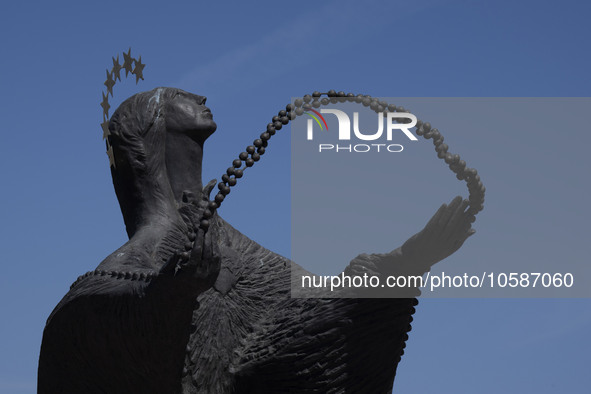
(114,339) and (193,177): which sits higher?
(193,177)

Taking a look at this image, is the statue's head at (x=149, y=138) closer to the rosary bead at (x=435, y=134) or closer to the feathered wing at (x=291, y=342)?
the feathered wing at (x=291, y=342)

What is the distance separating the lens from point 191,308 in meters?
4.04

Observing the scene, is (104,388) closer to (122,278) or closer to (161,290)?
(122,278)

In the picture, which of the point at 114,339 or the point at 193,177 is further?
the point at 193,177

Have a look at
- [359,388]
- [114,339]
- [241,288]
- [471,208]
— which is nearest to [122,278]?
[114,339]

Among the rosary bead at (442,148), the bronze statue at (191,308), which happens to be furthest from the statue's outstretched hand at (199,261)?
the rosary bead at (442,148)

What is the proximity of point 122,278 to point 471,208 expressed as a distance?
1.40 m

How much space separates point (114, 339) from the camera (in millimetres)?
4316

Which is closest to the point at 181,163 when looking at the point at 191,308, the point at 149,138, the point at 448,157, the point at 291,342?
the point at 149,138

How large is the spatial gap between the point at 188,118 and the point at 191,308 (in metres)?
1.27

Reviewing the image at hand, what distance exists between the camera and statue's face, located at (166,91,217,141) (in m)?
5.04

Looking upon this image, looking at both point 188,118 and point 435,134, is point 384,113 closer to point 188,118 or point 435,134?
point 435,134

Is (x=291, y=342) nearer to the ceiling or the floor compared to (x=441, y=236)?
nearer to the floor

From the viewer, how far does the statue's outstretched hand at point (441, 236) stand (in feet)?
13.8
